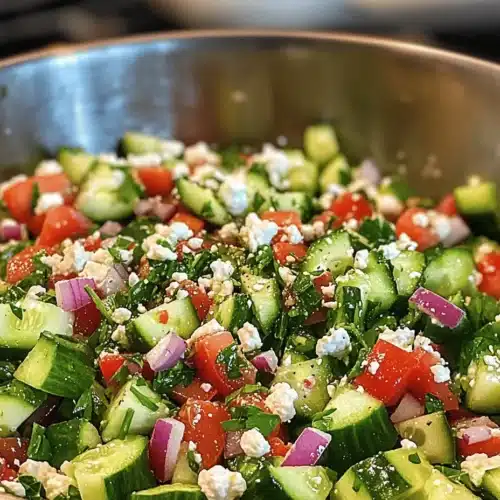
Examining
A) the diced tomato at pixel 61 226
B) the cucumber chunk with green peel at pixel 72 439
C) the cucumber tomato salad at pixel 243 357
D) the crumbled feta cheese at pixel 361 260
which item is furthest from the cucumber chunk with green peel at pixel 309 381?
the diced tomato at pixel 61 226

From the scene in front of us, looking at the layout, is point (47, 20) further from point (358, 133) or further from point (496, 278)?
point (496, 278)

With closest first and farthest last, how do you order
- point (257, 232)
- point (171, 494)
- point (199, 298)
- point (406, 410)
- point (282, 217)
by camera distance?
point (171, 494)
point (406, 410)
point (199, 298)
point (257, 232)
point (282, 217)

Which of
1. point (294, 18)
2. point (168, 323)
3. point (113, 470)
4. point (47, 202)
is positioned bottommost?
point (113, 470)

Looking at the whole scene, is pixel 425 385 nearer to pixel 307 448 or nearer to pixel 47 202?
pixel 307 448

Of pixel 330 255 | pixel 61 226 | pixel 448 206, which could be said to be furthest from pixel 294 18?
pixel 330 255

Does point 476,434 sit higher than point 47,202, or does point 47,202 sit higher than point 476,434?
point 47,202

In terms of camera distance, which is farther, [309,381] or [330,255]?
[330,255]
